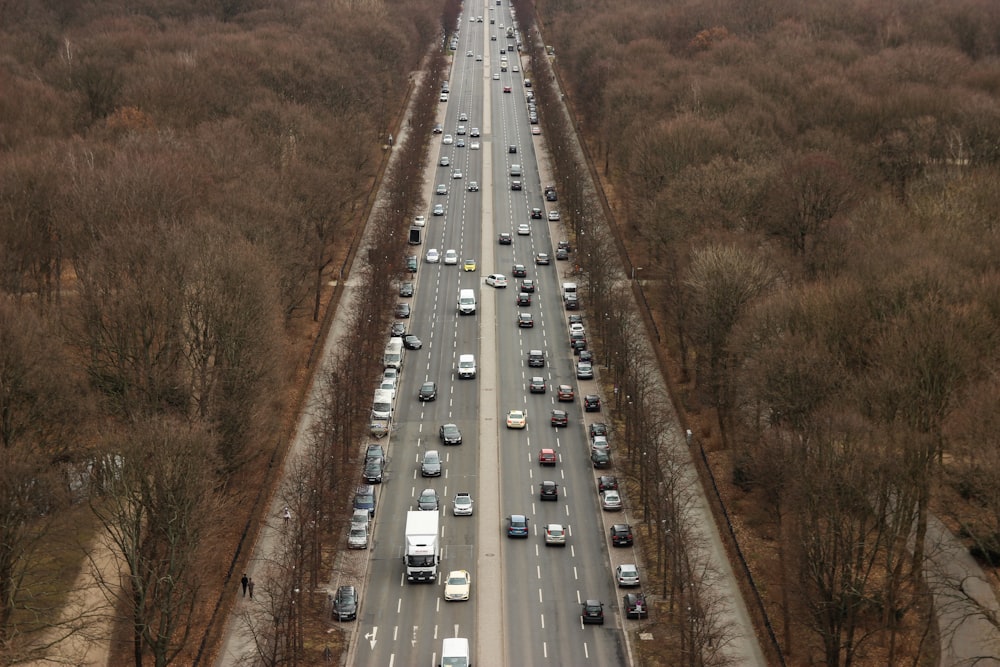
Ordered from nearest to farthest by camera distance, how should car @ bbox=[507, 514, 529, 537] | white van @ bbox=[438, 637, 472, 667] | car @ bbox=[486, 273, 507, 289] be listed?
white van @ bbox=[438, 637, 472, 667] → car @ bbox=[507, 514, 529, 537] → car @ bbox=[486, 273, 507, 289]

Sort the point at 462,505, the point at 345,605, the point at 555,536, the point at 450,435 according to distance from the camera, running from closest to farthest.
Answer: the point at 345,605
the point at 555,536
the point at 462,505
the point at 450,435

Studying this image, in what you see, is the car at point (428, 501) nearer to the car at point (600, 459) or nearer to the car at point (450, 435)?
the car at point (450, 435)

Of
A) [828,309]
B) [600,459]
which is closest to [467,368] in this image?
[600,459]

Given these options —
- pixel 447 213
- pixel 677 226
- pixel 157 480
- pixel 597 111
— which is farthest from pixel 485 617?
pixel 597 111

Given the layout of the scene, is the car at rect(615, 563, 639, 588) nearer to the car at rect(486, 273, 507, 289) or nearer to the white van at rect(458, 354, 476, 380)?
the white van at rect(458, 354, 476, 380)

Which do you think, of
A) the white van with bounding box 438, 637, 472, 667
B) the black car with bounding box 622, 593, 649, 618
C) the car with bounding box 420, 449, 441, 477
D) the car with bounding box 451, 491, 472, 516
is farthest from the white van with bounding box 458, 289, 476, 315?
the white van with bounding box 438, 637, 472, 667

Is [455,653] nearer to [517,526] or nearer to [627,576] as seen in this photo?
[627,576]

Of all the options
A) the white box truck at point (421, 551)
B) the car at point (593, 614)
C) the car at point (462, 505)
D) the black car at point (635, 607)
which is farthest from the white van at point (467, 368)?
the car at point (593, 614)
